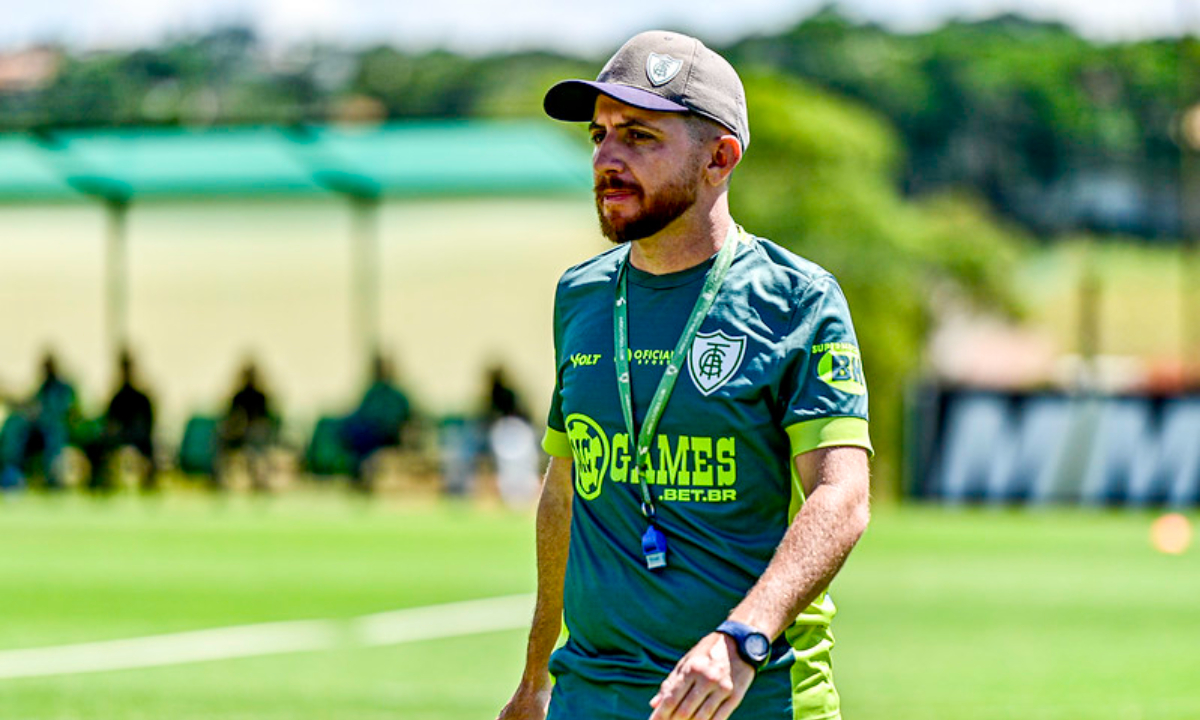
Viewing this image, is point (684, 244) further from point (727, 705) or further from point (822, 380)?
point (727, 705)

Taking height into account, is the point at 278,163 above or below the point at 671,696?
above

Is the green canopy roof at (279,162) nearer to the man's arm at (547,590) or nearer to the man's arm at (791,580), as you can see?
the man's arm at (547,590)

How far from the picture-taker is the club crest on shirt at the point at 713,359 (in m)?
4.89

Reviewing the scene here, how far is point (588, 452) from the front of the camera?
16.9 ft

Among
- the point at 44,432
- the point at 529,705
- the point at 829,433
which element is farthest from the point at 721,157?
the point at 44,432

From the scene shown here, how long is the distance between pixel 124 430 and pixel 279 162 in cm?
679

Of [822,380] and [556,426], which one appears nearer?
[822,380]

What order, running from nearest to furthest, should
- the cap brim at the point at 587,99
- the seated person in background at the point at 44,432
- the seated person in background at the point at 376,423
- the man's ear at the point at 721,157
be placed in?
1. the cap brim at the point at 587,99
2. the man's ear at the point at 721,157
3. the seated person in background at the point at 44,432
4. the seated person in background at the point at 376,423

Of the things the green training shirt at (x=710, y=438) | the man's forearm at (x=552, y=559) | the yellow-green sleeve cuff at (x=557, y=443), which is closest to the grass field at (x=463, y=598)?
the man's forearm at (x=552, y=559)

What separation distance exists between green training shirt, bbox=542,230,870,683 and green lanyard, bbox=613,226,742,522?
0.02 meters

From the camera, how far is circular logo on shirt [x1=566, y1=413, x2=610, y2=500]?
509 centimetres

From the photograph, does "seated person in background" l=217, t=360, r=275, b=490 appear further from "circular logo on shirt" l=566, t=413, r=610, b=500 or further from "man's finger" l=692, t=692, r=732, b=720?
"man's finger" l=692, t=692, r=732, b=720

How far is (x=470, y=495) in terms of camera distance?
1394 inches

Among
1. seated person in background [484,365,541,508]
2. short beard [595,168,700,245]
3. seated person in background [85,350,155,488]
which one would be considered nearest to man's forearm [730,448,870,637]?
short beard [595,168,700,245]
